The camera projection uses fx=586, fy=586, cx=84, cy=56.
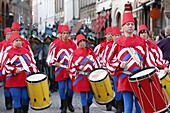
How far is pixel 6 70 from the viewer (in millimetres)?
11188

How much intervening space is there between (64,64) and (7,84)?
234 cm

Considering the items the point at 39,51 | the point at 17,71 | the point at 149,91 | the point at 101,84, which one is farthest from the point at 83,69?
the point at 39,51

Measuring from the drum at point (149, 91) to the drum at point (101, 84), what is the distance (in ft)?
10.1

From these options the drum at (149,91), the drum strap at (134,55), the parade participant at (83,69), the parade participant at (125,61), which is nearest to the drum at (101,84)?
the parade participant at (83,69)

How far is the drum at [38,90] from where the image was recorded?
10742 mm

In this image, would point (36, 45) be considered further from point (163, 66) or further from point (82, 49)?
point (163, 66)

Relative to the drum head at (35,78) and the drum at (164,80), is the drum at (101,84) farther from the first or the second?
the drum at (164,80)

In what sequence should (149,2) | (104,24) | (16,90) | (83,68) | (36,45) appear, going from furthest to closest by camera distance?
(104,24)
(149,2)
(36,45)
(83,68)
(16,90)

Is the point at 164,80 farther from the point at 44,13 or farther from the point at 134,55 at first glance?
the point at 44,13

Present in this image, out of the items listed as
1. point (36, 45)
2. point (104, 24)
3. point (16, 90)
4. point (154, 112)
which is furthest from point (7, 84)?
point (104, 24)

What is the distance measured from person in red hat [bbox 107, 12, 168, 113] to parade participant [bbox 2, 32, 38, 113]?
7.99ft

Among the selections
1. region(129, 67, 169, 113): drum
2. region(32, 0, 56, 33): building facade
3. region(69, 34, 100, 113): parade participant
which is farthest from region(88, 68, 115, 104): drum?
region(32, 0, 56, 33): building facade

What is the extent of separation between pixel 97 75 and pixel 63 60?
1.87m

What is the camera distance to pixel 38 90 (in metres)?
10.9
